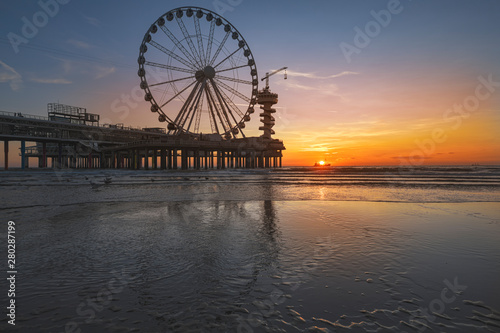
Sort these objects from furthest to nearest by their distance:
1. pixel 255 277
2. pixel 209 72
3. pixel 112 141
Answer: pixel 112 141 < pixel 209 72 < pixel 255 277

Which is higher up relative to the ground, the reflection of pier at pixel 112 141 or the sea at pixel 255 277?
the reflection of pier at pixel 112 141

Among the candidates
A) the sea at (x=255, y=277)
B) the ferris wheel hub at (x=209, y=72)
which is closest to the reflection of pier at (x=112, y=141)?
the ferris wheel hub at (x=209, y=72)

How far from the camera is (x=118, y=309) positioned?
9.89ft

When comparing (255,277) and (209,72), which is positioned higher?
(209,72)

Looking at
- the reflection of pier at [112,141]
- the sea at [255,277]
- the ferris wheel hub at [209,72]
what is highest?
the ferris wheel hub at [209,72]

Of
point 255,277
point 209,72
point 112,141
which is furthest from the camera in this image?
point 112,141

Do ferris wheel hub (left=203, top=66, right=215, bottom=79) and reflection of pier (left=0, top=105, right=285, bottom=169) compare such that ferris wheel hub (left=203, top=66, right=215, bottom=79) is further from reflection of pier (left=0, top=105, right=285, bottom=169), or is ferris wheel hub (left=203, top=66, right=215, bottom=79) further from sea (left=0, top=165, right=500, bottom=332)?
sea (left=0, top=165, right=500, bottom=332)

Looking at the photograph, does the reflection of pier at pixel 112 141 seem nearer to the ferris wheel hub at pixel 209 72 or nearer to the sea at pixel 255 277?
the ferris wheel hub at pixel 209 72

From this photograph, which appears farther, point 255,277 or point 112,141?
point 112,141

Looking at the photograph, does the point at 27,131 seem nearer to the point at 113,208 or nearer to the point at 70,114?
the point at 70,114

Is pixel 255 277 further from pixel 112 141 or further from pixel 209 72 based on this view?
pixel 112 141

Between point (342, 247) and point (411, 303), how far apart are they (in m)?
2.25

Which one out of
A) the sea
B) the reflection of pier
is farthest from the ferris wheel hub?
the sea

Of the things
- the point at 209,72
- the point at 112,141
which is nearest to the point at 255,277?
the point at 209,72
